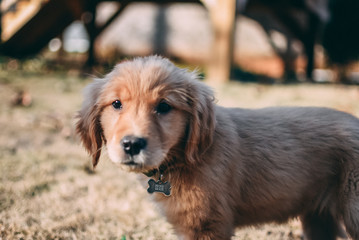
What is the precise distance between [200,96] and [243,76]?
767 centimetres

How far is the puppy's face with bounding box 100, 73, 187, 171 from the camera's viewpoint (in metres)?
1.94

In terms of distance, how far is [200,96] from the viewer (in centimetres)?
227

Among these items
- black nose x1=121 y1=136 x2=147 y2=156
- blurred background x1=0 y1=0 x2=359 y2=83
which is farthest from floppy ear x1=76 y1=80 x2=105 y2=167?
blurred background x1=0 y1=0 x2=359 y2=83

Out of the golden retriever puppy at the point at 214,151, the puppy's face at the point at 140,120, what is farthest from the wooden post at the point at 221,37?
the puppy's face at the point at 140,120

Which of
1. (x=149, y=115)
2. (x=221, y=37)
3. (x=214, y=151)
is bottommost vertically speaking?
(x=214, y=151)

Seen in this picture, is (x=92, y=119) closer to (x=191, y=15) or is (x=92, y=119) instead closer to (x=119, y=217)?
(x=119, y=217)

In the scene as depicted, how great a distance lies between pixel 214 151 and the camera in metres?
2.21

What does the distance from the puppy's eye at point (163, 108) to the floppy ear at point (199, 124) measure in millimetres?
153

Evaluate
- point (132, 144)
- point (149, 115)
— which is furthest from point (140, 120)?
point (132, 144)

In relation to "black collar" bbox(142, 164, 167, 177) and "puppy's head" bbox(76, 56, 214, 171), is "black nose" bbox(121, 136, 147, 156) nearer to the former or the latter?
→ "puppy's head" bbox(76, 56, 214, 171)

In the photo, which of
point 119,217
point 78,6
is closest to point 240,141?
point 119,217

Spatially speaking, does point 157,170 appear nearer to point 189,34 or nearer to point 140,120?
point 140,120

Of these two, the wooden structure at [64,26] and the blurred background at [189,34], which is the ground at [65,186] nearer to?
the wooden structure at [64,26]

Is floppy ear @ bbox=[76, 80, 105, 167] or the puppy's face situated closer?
the puppy's face
